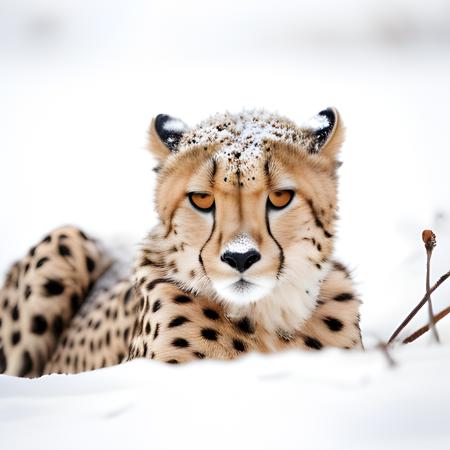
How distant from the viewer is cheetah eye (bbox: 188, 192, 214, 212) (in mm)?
1240

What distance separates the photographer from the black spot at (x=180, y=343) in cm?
128

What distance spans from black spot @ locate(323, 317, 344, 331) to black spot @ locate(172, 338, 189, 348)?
0.87 ft

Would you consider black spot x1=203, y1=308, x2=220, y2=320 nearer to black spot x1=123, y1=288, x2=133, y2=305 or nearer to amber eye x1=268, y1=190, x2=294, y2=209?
amber eye x1=268, y1=190, x2=294, y2=209

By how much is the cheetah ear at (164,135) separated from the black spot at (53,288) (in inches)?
24.8

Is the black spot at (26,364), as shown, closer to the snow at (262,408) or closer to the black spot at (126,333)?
the black spot at (126,333)

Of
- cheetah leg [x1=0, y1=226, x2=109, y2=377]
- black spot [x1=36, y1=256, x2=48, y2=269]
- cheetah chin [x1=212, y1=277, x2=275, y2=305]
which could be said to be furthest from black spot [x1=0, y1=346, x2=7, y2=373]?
cheetah chin [x1=212, y1=277, x2=275, y2=305]

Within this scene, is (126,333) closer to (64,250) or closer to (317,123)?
(64,250)

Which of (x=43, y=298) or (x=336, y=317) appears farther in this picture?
(x=43, y=298)

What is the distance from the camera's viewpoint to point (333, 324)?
1.39 metres

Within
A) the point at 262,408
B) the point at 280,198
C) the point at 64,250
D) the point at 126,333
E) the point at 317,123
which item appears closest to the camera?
the point at 262,408

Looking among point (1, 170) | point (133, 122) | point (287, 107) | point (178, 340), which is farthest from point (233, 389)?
point (1, 170)

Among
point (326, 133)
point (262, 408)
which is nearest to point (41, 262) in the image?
point (326, 133)

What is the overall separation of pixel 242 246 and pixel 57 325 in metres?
0.92

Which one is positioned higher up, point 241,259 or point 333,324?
point 241,259
